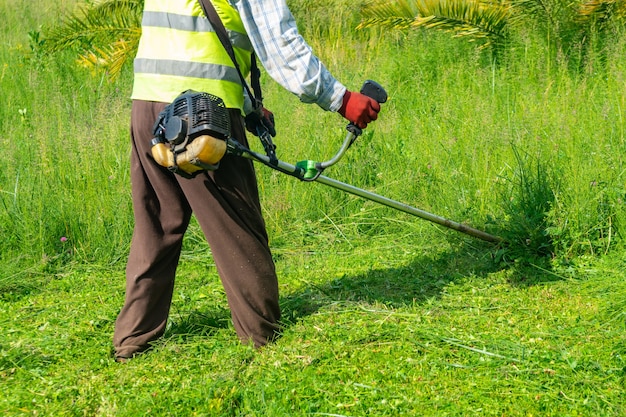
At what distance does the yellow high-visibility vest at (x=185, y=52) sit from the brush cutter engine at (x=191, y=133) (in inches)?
5.5

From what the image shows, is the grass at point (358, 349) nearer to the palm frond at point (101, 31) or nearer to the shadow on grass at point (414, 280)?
the shadow on grass at point (414, 280)

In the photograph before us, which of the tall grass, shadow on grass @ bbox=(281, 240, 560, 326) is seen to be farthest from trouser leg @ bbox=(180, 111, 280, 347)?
the tall grass

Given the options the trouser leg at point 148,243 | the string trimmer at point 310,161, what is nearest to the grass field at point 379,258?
the trouser leg at point 148,243

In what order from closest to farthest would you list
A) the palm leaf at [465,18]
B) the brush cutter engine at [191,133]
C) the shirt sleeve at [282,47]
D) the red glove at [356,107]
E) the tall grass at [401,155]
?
1. the brush cutter engine at [191,133]
2. the shirt sleeve at [282,47]
3. the red glove at [356,107]
4. the tall grass at [401,155]
5. the palm leaf at [465,18]

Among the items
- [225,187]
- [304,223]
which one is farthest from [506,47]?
[225,187]

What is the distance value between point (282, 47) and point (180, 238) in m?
1.00

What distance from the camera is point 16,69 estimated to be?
8.08m

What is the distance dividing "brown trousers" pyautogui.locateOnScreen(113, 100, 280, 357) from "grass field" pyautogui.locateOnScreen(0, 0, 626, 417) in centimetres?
15

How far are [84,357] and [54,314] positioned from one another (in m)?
0.69

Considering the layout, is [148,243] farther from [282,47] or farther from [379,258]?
[379,258]

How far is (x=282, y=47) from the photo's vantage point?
3387 mm

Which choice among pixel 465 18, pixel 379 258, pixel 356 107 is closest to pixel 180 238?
pixel 356 107

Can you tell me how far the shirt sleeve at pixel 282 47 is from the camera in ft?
11.0

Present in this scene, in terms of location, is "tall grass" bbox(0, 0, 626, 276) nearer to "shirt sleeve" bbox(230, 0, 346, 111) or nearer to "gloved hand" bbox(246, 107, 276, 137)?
"gloved hand" bbox(246, 107, 276, 137)
